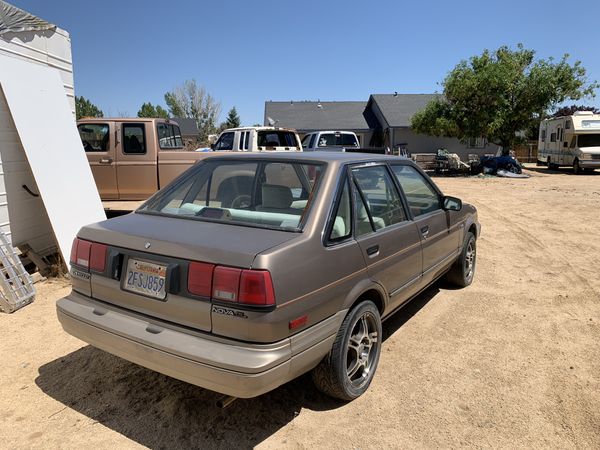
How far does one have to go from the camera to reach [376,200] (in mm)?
3557

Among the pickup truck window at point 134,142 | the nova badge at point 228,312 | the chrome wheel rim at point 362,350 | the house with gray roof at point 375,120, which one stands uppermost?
the house with gray roof at point 375,120

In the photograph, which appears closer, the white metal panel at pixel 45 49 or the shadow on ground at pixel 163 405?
the shadow on ground at pixel 163 405

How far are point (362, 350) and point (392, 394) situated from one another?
0.38 meters

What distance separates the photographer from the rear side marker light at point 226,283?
2.33 m

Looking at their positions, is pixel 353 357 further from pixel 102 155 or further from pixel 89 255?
pixel 102 155

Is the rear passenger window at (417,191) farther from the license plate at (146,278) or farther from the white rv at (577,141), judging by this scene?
the white rv at (577,141)

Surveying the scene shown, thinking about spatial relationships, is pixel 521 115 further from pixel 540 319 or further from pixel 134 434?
pixel 134 434

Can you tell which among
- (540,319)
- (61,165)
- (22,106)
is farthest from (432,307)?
(22,106)

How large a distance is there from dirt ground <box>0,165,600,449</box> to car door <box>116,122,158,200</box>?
4.47m

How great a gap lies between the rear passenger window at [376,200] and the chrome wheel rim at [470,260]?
197 cm

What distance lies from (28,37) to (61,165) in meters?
1.74

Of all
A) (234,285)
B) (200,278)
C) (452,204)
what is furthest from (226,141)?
(234,285)

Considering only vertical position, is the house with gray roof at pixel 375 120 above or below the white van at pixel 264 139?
above

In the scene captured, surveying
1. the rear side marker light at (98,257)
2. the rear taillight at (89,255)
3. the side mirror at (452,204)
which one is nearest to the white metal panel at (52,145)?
the rear taillight at (89,255)
